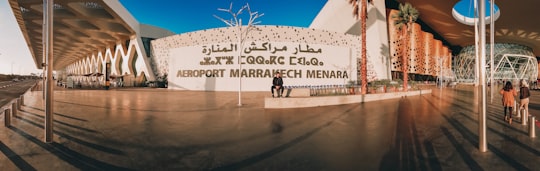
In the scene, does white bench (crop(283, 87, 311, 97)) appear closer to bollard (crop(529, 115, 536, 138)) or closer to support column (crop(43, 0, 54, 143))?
bollard (crop(529, 115, 536, 138))

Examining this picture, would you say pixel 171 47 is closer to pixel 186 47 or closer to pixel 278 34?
pixel 186 47

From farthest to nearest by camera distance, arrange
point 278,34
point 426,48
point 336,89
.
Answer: point 426,48 → point 278,34 → point 336,89

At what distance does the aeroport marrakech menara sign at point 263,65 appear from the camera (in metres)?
25.9

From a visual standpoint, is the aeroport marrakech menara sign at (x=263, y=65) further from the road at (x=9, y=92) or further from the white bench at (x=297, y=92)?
the road at (x=9, y=92)

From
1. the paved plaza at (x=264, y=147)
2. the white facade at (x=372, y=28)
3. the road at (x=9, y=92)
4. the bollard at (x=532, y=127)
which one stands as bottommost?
the paved plaza at (x=264, y=147)

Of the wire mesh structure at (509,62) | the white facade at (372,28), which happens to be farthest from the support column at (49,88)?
the wire mesh structure at (509,62)

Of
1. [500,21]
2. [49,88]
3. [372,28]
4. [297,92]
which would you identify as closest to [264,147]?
[49,88]

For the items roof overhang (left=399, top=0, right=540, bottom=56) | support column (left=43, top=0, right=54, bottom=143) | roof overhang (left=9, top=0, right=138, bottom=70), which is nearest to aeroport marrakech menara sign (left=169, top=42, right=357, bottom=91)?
roof overhang (left=9, top=0, right=138, bottom=70)

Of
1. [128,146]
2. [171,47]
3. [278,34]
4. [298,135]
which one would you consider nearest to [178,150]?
[128,146]

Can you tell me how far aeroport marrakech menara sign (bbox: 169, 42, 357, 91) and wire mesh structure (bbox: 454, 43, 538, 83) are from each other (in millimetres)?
51514

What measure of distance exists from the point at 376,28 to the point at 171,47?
95.7 ft

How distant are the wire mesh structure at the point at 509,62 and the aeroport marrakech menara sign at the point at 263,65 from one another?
51.5 meters

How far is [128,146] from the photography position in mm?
4586

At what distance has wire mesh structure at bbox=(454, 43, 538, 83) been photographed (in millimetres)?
58656
